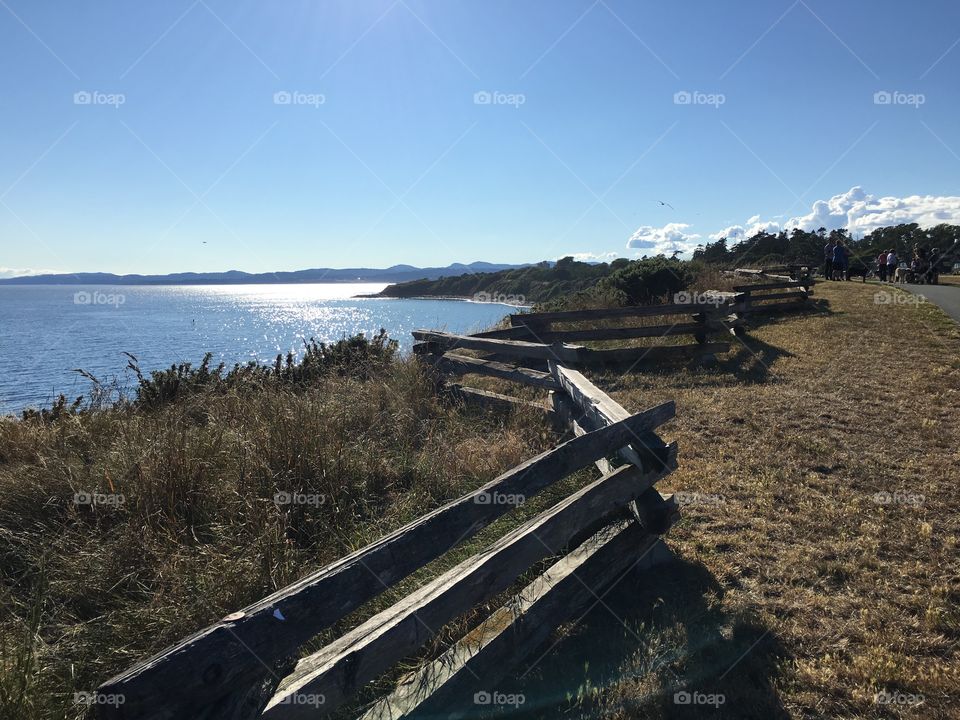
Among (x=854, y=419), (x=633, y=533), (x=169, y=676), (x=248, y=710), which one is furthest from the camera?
(x=854, y=419)

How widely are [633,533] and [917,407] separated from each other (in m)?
5.61

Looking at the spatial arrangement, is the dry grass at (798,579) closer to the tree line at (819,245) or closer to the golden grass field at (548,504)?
the golden grass field at (548,504)

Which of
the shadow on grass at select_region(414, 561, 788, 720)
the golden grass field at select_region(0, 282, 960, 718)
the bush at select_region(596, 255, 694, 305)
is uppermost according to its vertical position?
the bush at select_region(596, 255, 694, 305)

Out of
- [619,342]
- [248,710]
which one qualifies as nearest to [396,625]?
[248,710]

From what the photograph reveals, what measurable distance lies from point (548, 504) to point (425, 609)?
2472mm

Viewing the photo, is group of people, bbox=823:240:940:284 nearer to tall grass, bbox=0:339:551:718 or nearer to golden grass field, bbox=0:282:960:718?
golden grass field, bbox=0:282:960:718

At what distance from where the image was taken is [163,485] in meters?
4.04

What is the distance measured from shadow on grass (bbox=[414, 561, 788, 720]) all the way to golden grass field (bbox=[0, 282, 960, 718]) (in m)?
0.01

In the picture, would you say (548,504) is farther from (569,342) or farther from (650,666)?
(569,342)

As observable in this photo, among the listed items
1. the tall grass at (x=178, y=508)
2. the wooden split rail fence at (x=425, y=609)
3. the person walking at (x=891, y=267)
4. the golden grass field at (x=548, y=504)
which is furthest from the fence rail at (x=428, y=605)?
the person walking at (x=891, y=267)

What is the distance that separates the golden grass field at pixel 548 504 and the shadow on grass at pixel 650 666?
0.01m

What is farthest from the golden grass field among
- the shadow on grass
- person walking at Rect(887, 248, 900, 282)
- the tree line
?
the tree line

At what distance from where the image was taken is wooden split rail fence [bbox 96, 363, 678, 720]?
1759mm

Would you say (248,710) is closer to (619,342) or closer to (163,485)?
(163,485)
